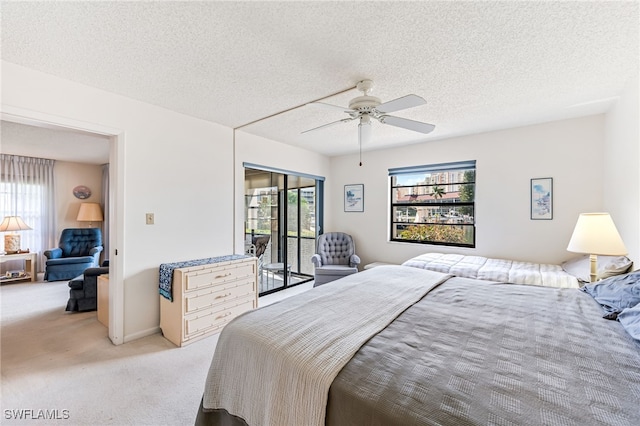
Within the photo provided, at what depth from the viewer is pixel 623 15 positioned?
1524 millimetres

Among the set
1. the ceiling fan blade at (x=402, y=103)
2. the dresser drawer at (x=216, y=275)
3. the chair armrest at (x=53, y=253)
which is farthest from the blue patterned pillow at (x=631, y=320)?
the chair armrest at (x=53, y=253)

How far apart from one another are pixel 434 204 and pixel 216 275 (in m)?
3.42

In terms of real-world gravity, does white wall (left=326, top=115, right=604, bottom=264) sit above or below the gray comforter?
above

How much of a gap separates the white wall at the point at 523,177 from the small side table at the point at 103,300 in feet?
13.0

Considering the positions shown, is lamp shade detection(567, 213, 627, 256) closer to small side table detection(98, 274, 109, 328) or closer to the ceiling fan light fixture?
the ceiling fan light fixture

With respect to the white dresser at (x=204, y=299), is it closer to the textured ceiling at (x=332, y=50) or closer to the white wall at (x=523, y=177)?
the textured ceiling at (x=332, y=50)

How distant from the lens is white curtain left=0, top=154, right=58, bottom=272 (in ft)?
16.3

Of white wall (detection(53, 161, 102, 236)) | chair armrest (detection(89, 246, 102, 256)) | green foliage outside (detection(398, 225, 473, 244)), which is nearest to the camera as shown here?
green foliage outside (detection(398, 225, 473, 244))

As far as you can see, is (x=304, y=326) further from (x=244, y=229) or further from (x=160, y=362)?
(x=244, y=229)

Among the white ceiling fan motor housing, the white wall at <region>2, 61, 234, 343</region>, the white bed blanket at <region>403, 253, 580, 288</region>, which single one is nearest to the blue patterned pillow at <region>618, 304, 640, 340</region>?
the white bed blanket at <region>403, 253, 580, 288</region>

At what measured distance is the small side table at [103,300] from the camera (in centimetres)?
298

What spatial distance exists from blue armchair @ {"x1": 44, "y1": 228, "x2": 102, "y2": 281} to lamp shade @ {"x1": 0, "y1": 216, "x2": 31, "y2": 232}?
566 millimetres

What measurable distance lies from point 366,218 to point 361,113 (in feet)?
9.48

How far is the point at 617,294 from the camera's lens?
5.18 ft
